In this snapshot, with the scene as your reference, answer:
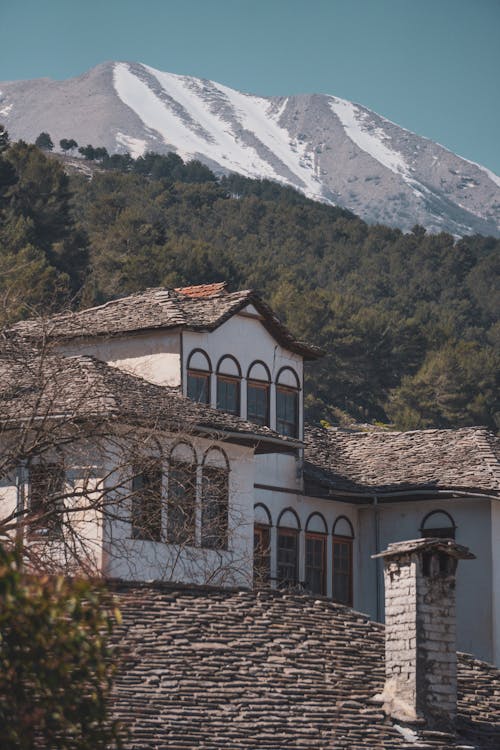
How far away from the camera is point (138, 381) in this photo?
30922mm

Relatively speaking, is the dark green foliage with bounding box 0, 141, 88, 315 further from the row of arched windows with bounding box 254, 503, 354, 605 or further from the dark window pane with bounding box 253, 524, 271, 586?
the dark window pane with bounding box 253, 524, 271, 586

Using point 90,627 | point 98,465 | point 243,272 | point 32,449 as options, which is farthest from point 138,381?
point 243,272

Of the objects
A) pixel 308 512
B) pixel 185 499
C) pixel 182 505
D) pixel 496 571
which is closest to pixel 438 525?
pixel 496 571

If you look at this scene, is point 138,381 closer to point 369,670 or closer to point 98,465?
point 98,465

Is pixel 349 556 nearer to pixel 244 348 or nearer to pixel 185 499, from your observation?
pixel 244 348

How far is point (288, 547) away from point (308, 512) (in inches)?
45.5

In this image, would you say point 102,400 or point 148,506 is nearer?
point 148,506

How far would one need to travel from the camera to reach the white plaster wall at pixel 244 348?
33.3m

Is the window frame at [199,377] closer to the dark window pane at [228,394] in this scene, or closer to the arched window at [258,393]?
the dark window pane at [228,394]

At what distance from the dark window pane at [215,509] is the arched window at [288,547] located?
14.6 ft

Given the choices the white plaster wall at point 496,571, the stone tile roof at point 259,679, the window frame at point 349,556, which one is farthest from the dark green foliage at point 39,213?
the stone tile roof at point 259,679

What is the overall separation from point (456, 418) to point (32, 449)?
50.0m

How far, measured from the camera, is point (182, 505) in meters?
28.7

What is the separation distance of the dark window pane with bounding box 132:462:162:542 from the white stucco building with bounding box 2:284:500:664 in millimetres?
40
